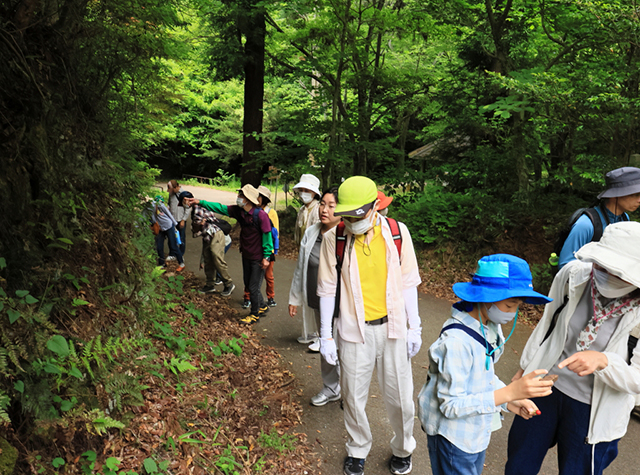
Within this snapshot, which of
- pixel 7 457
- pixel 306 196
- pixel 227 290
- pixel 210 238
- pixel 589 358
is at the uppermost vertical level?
pixel 589 358

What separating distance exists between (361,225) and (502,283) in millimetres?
1313

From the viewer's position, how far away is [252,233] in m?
6.74

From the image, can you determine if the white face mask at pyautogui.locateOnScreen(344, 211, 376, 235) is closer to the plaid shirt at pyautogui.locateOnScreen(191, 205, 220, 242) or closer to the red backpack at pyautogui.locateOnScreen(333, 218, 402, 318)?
the red backpack at pyautogui.locateOnScreen(333, 218, 402, 318)

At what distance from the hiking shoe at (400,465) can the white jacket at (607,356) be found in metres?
1.55

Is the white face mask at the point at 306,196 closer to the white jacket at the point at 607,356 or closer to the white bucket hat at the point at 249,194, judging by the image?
the white bucket hat at the point at 249,194

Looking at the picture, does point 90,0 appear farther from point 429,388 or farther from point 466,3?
point 466,3

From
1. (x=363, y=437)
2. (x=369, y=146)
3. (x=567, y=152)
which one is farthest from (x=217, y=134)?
(x=363, y=437)

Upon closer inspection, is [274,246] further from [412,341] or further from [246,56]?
[246,56]

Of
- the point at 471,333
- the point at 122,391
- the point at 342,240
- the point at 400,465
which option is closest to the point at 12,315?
the point at 122,391

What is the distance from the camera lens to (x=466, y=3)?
34.8ft

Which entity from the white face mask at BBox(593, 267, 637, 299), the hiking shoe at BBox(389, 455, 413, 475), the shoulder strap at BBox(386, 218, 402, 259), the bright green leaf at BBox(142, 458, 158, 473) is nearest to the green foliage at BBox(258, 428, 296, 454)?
the hiking shoe at BBox(389, 455, 413, 475)

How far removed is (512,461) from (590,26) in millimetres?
7822

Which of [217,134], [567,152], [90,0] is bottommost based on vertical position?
[217,134]

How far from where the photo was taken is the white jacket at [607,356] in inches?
89.3
